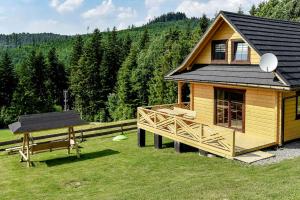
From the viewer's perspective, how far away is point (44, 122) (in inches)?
668

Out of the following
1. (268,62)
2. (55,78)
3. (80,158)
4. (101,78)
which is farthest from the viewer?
(55,78)

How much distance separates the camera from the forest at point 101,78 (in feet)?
188

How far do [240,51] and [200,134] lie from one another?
5.04 metres

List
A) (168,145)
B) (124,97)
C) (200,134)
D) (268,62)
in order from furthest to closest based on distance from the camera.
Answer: (124,97)
(168,145)
(200,134)
(268,62)

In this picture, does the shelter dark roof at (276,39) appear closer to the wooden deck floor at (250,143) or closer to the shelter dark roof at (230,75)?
the shelter dark roof at (230,75)

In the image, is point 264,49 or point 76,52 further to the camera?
point 76,52

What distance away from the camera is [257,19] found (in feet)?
58.5

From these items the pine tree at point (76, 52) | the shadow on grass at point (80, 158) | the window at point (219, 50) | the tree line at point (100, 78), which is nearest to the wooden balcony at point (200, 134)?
the shadow on grass at point (80, 158)

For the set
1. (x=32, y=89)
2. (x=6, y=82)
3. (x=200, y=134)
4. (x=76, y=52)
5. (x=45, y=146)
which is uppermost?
(x=76, y=52)

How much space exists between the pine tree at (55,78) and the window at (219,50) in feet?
190

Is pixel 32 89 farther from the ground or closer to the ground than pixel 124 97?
farther from the ground

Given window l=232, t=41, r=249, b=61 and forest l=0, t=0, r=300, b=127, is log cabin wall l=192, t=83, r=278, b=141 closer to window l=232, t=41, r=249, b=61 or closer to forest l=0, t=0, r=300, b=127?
window l=232, t=41, r=249, b=61

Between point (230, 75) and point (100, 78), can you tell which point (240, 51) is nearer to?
point (230, 75)

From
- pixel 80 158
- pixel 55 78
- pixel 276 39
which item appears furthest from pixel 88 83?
pixel 276 39
